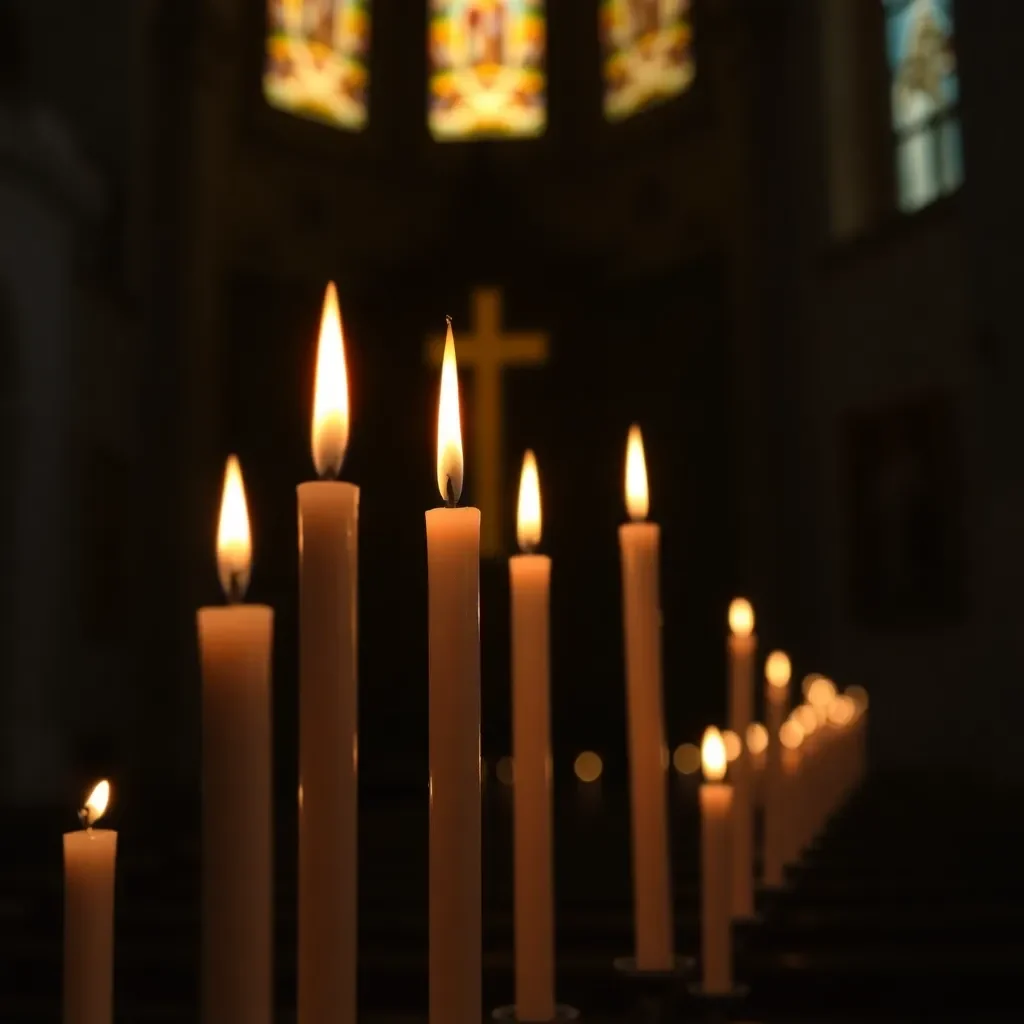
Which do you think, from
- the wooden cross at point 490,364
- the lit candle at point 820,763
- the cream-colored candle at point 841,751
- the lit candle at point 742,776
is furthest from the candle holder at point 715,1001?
the wooden cross at point 490,364

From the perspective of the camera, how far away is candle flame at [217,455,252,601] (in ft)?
2.64

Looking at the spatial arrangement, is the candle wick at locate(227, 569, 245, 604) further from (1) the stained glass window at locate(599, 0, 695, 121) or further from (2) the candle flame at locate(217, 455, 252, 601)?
(1) the stained glass window at locate(599, 0, 695, 121)

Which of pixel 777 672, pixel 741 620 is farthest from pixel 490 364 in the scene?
pixel 741 620

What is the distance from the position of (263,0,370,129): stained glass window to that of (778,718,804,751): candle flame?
351 inches

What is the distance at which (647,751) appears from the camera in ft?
4.29

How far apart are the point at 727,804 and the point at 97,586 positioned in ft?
23.9

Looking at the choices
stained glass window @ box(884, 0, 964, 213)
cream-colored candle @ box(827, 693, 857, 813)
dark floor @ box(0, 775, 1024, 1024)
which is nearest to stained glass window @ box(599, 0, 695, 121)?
stained glass window @ box(884, 0, 964, 213)

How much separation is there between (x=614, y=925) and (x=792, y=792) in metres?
0.44

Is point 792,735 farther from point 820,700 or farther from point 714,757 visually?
point 714,757

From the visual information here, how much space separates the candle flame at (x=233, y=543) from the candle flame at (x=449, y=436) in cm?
13

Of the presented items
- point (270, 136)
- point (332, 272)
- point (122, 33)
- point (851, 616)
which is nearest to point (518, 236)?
point (332, 272)

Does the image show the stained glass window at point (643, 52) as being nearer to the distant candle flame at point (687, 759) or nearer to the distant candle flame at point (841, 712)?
the distant candle flame at point (687, 759)

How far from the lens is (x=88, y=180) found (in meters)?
7.36

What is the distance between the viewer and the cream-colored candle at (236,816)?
70 cm
